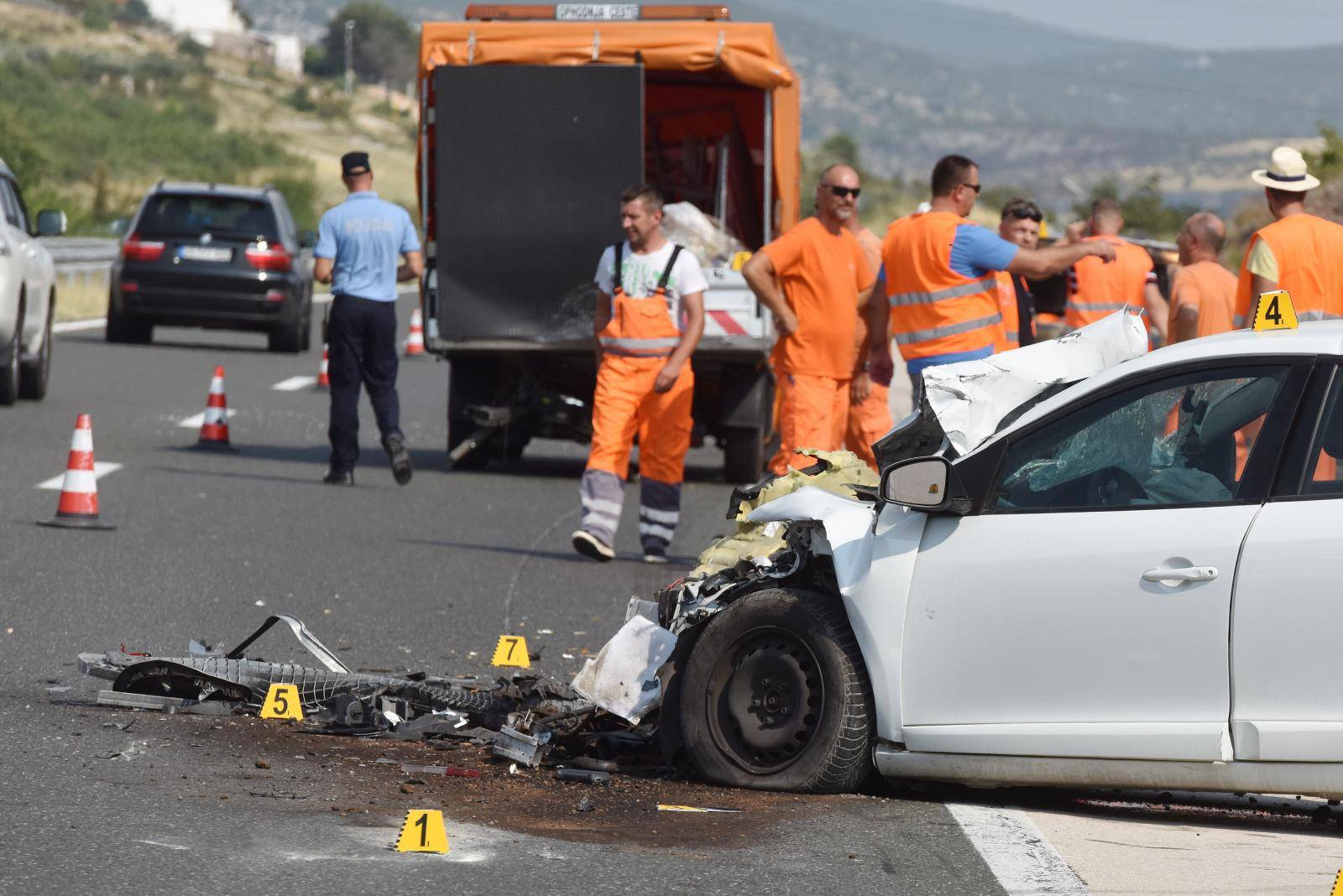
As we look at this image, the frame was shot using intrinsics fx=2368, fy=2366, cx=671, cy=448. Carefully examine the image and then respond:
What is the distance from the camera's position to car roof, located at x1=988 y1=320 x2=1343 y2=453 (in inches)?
237

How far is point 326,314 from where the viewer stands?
14.5m

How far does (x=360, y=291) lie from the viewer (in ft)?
47.1

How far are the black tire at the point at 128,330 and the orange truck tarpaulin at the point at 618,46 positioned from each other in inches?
443

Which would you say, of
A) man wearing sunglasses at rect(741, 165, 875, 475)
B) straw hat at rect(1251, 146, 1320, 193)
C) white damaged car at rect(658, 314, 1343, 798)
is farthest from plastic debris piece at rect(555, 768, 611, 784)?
straw hat at rect(1251, 146, 1320, 193)

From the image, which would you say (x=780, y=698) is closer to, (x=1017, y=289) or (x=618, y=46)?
(x=1017, y=289)

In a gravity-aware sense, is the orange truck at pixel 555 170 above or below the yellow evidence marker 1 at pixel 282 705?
above

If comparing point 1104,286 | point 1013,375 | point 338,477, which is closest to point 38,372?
point 338,477

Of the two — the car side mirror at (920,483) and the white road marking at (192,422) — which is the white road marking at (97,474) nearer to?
the white road marking at (192,422)

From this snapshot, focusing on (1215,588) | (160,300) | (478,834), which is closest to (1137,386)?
(1215,588)

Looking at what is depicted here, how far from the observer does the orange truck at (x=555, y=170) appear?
14961 millimetres

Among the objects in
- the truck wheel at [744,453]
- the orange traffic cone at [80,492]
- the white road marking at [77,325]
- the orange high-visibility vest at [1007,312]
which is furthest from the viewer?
the white road marking at [77,325]

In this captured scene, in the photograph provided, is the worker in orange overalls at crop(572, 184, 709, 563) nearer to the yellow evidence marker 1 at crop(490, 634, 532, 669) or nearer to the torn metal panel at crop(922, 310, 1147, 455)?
the yellow evidence marker 1 at crop(490, 634, 532, 669)

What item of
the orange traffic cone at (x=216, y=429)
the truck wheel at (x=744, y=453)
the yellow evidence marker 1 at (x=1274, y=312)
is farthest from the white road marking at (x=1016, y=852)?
the orange traffic cone at (x=216, y=429)

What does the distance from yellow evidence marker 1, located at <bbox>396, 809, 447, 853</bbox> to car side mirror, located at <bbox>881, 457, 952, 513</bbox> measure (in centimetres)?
151
